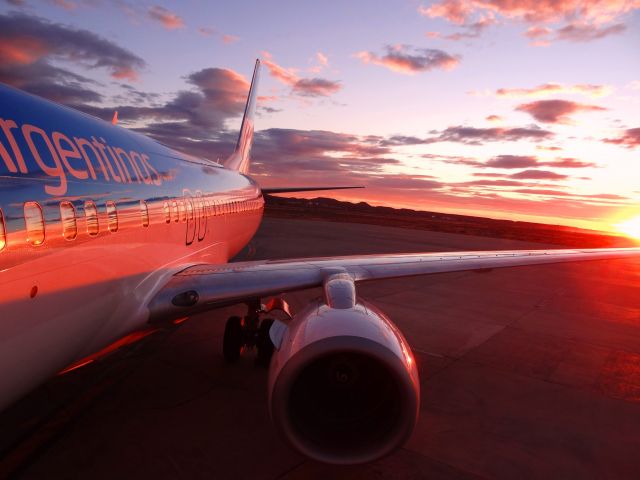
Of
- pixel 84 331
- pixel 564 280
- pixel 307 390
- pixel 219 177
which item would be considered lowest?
pixel 564 280

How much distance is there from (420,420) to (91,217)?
14.8 feet

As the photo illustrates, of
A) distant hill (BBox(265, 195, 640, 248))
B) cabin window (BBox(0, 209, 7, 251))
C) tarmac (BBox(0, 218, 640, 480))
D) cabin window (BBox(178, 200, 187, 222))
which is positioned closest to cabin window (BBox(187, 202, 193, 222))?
cabin window (BBox(178, 200, 187, 222))

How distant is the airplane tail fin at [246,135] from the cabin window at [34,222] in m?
12.5

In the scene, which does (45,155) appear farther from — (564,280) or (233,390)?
(564,280)

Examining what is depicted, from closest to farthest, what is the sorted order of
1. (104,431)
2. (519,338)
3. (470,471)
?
(470,471) → (104,431) → (519,338)

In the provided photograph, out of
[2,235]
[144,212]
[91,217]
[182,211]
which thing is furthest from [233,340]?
[2,235]

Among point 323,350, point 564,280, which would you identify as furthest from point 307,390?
point 564,280

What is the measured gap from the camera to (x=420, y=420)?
5930mm

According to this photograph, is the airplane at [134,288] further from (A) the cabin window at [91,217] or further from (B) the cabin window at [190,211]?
(B) the cabin window at [190,211]

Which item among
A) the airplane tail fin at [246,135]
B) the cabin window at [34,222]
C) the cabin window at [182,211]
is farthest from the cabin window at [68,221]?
the airplane tail fin at [246,135]

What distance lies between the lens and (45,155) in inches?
157

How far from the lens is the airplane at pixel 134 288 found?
3615mm

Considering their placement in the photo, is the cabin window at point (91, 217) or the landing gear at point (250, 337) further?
the landing gear at point (250, 337)

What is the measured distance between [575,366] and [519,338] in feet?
5.34
